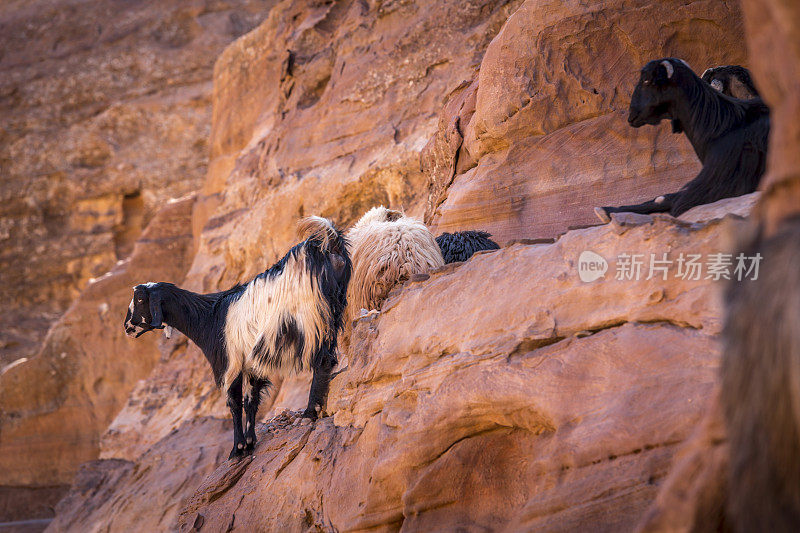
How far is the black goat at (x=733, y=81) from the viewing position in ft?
19.5

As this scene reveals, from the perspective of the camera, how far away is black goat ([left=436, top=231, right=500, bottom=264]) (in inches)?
257

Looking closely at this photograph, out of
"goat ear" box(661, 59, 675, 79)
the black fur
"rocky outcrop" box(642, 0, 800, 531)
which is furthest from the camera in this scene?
"goat ear" box(661, 59, 675, 79)

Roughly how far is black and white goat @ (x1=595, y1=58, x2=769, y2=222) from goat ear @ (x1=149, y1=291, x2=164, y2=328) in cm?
418

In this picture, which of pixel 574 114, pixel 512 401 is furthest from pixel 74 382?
pixel 512 401

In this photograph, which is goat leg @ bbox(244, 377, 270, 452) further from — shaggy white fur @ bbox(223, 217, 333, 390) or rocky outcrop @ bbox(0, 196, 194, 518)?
rocky outcrop @ bbox(0, 196, 194, 518)

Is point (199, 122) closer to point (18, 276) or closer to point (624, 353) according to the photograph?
point (18, 276)

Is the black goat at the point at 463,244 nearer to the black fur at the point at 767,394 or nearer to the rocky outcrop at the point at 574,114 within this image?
the rocky outcrop at the point at 574,114

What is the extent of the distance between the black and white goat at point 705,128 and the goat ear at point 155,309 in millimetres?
4178

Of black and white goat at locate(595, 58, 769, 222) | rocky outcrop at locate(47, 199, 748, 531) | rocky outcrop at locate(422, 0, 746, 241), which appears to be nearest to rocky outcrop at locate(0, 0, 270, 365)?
rocky outcrop at locate(422, 0, 746, 241)

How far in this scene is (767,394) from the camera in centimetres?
224

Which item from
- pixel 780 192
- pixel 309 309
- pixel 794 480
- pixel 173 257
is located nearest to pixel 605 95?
pixel 309 309

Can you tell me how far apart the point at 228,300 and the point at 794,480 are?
5654 millimetres

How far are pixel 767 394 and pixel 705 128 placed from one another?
3036mm

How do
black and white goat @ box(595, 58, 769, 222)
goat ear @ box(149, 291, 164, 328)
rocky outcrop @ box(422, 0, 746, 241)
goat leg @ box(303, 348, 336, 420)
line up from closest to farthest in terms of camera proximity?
black and white goat @ box(595, 58, 769, 222) < goat leg @ box(303, 348, 336, 420) < rocky outcrop @ box(422, 0, 746, 241) < goat ear @ box(149, 291, 164, 328)
